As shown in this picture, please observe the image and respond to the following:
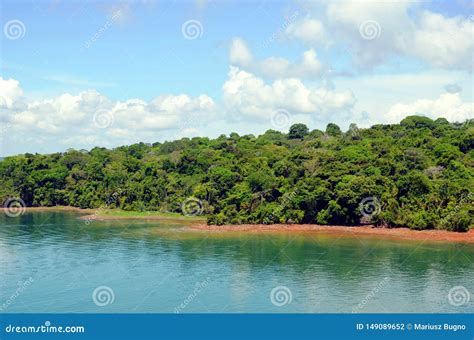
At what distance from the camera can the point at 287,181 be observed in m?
50.2

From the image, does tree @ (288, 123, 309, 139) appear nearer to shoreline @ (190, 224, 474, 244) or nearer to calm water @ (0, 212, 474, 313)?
shoreline @ (190, 224, 474, 244)

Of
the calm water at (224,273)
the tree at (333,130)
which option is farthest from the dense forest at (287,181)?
the tree at (333,130)

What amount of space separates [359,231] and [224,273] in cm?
1733

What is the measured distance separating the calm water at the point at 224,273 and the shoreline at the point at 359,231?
211 cm

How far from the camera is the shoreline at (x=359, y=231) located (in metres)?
39.9

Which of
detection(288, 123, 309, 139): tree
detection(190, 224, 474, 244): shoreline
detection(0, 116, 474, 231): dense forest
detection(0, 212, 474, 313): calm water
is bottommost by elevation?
detection(0, 212, 474, 313): calm water

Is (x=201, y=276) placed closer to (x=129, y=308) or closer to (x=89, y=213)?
(x=129, y=308)

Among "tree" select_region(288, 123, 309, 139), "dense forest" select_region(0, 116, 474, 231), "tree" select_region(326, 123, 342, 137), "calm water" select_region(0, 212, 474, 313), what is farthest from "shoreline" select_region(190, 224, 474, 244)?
"tree" select_region(288, 123, 309, 139)

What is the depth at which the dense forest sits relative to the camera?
146ft

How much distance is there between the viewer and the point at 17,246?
38.0 metres

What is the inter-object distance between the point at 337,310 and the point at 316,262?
9333 mm

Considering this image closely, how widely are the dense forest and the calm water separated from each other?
194 inches

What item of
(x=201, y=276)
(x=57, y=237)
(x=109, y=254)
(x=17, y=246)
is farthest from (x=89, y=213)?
(x=201, y=276)

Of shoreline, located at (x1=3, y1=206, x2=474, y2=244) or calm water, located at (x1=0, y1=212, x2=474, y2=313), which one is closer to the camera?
calm water, located at (x1=0, y1=212, x2=474, y2=313)
